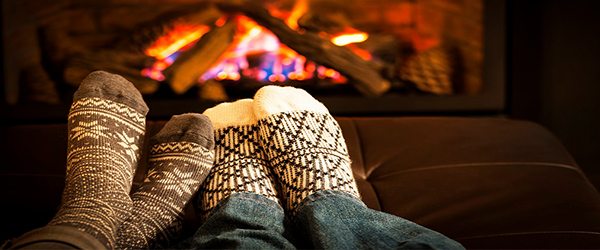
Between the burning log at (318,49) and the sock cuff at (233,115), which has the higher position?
the burning log at (318,49)

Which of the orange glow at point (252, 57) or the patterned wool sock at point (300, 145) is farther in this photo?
the orange glow at point (252, 57)

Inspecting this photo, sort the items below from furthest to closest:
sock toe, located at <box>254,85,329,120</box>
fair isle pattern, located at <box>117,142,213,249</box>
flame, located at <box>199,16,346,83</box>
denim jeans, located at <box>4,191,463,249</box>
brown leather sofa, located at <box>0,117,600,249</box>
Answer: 1. flame, located at <box>199,16,346,83</box>
2. sock toe, located at <box>254,85,329,120</box>
3. brown leather sofa, located at <box>0,117,600,249</box>
4. fair isle pattern, located at <box>117,142,213,249</box>
5. denim jeans, located at <box>4,191,463,249</box>

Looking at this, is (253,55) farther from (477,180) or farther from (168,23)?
(477,180)

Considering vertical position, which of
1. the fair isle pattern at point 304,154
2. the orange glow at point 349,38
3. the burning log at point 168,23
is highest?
the burning log at point 168,23

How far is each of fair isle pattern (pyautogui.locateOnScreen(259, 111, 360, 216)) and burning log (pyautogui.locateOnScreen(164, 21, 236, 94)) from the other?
0.76m

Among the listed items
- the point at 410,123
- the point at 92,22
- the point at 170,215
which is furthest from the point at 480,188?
the point at 92,22

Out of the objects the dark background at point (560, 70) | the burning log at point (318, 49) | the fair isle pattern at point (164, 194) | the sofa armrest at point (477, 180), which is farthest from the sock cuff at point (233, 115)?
the dark background at point (560, 70)

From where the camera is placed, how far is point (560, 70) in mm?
1764

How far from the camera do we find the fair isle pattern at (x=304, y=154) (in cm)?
81

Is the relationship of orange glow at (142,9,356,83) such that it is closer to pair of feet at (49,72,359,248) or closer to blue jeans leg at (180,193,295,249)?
pair of feet at (49,72,359,248)

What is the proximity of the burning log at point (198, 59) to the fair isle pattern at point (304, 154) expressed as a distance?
759mm

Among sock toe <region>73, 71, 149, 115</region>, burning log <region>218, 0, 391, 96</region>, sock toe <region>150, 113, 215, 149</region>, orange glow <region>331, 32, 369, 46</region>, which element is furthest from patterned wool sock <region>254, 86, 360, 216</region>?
orange glow <region>331, 32, 369, 46</region>

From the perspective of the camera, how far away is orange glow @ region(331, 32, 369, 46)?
1.80 meters

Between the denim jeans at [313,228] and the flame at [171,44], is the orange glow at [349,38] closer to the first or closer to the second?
the flame at [171,44]
